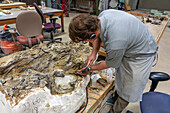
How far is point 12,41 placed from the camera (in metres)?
2.60

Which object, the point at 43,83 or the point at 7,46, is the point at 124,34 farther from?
the point at 7,46

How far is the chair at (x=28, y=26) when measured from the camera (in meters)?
2.25

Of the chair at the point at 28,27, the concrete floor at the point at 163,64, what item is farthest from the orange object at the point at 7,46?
the concrete floor at the point at 163,64

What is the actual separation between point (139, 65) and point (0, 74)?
1.42m

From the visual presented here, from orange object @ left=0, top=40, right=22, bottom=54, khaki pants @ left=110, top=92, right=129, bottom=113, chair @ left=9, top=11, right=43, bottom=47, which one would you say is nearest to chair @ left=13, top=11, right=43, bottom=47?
chair @ left=9, top=11, right=43, bottom=47

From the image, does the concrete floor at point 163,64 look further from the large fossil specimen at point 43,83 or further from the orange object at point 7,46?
the orange object at point 7,46

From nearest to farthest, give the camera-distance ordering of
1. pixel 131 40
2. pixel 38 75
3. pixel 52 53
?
pixel 131 40, pixel 38 75, pixel 52 53

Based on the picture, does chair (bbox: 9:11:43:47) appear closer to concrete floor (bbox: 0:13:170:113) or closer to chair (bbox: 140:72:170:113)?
concrete floor (bbox: 0:13:170:113)

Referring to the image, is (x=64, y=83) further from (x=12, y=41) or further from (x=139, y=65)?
(x=12, y=41)

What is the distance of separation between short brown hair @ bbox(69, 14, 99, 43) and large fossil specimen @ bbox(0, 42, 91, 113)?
512 millimetres

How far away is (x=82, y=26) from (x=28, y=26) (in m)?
1.90

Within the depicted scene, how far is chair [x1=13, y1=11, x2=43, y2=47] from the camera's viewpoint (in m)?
2.25

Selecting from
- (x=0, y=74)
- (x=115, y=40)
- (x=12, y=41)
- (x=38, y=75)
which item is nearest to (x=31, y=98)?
(x=38, y=75)

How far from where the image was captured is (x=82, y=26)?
902 mm
